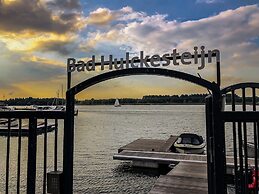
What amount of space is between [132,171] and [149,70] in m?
9.43

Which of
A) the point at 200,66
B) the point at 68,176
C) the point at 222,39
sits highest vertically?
the point at 222,39

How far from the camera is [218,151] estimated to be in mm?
2070

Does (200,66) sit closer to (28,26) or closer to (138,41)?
(138,41)

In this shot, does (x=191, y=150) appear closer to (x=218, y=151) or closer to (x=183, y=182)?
(x=183, y=182)

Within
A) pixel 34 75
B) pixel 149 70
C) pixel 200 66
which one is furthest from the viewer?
pixel 34 75

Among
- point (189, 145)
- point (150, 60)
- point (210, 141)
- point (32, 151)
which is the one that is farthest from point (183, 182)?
point (189, 145)

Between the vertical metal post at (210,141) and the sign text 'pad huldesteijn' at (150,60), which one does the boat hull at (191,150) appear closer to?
the sign text 'pad huldesteijn' at (150,60)

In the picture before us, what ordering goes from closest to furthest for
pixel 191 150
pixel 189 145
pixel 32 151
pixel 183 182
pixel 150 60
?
pixel 32 151, pixel 150 60, pixel 183 182, pixel 191 150, pixel 189 145

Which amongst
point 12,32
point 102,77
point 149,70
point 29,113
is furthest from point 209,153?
point 12,32

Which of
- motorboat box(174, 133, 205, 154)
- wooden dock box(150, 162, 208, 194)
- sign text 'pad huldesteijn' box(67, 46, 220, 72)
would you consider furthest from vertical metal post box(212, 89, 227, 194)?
motorboat box(174, 133, 205, 154)

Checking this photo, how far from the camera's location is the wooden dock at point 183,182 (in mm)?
4395

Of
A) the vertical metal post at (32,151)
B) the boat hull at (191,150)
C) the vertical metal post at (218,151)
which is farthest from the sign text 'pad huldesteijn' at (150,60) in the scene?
the boat hull at (191,150)

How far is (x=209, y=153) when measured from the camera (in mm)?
2182

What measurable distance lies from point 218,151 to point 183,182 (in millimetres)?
3140
